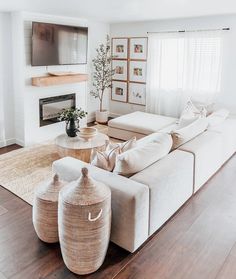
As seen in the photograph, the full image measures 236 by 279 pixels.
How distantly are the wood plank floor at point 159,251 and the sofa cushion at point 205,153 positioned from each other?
397 mm

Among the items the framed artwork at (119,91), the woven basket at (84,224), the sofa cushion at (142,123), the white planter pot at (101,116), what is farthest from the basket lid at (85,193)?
the framed artwork at (119,91)

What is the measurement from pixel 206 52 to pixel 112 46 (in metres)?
2.24

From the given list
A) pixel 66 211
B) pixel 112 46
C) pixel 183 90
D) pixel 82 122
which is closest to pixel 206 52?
pixel 183 90

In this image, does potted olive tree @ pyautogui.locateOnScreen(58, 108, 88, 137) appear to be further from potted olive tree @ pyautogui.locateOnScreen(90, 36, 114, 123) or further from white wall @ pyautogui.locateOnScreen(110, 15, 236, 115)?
white wall @ pyautogui.locateOnScreen(110, 15, 236, 115)

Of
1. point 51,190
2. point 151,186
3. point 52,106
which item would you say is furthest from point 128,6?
point 51,190

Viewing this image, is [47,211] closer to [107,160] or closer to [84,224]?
[84,224]

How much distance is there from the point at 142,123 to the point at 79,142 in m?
1.44

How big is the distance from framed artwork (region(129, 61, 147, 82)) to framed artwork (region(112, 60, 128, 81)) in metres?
0.16

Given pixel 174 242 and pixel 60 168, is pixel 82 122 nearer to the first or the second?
pixel 60 168

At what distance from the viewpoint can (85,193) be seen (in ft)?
7.05

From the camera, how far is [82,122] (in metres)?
6.25

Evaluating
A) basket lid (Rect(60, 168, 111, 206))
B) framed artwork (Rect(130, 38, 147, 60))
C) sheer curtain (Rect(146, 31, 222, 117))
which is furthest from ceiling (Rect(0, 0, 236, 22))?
basket lid (Rect(60, 168, 111, 206))

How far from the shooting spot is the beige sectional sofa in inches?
93.5

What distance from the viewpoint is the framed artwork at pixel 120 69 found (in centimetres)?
662
